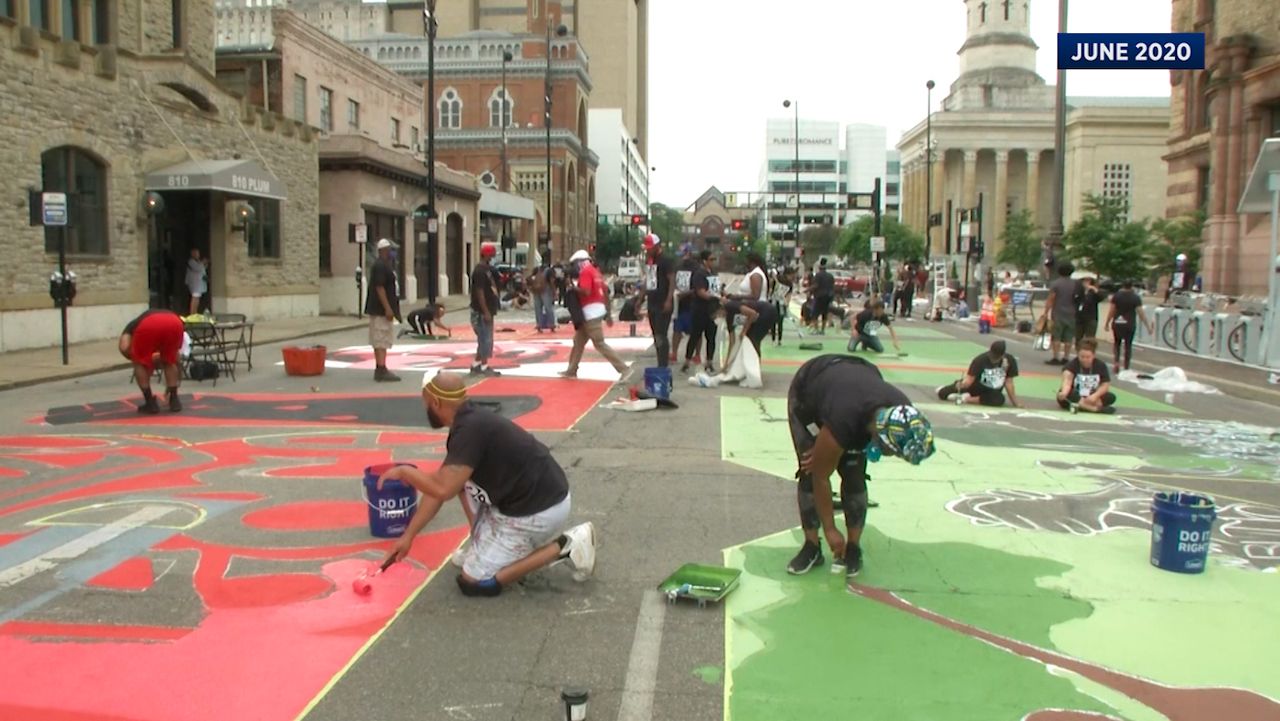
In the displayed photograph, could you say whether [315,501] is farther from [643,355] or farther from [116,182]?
[116,182]

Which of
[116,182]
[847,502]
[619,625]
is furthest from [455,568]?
[116,182]

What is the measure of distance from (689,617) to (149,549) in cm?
345

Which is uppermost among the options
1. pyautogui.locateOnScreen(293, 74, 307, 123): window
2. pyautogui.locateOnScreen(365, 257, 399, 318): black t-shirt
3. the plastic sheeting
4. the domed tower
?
the domed tower

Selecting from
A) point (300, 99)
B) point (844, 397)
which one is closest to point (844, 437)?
point (844, 397)

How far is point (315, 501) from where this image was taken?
7684mm

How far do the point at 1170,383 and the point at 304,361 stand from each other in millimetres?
12892

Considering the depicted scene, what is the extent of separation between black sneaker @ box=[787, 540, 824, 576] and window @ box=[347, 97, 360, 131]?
3632 cm

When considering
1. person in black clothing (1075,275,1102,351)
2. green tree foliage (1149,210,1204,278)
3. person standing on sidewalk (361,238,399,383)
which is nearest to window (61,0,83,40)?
person standing on sidewalk (361,238,399,383)

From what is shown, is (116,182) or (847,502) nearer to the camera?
(847,502)

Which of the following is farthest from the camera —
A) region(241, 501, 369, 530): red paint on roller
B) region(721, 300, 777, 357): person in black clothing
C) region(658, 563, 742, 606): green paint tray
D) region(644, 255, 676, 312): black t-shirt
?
region(644, 255, 676, 312): black t-shirt

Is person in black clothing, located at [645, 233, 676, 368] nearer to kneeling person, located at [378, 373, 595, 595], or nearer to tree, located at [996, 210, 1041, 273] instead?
kneeling person, located at [378, 373, 595, 595]

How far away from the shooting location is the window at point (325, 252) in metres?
33.0

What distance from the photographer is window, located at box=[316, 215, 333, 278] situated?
33.0m

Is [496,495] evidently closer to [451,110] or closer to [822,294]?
[822,294]
